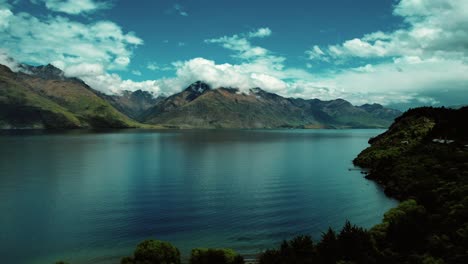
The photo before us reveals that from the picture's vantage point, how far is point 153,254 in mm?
40875

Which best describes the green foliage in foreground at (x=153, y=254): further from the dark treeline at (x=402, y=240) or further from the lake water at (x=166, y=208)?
the lake water at (x=166, y=208)

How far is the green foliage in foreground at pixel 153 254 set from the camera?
4088cm

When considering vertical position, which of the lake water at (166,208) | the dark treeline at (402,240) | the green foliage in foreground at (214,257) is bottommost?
the lake water at (166,208)

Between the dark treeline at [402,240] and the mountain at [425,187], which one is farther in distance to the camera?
the mountain at [425,187]

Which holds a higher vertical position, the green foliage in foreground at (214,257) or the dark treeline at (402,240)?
the dark treeline at (402,240)

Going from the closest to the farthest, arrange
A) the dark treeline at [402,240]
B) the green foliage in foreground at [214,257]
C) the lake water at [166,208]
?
the dark treeline at [402,240] → the green foliage in foreground at [214,257] → the lake water at [166,208]

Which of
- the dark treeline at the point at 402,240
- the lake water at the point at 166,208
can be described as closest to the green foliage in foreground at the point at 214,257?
the dark treeline at the point at 402,240

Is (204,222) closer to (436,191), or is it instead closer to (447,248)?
(447,248)

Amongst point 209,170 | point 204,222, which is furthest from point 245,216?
point 209,170

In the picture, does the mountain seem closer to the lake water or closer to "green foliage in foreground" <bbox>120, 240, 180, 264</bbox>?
the lake water

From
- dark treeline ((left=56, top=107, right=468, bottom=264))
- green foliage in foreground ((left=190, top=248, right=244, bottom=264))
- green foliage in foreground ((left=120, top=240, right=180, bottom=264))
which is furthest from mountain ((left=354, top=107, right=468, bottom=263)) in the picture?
green foliage in foreground ((left=120, top=240, right=180, bottom=264))

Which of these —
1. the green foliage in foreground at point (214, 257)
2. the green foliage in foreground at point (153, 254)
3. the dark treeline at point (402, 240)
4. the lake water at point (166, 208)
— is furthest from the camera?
the lake water at point (166, 208)

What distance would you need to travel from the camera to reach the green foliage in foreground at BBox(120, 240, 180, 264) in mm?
40875

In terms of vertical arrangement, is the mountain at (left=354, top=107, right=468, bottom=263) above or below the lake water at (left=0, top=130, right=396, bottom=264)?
above
